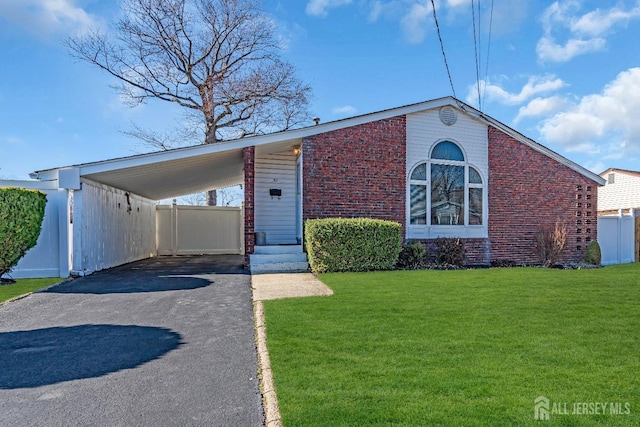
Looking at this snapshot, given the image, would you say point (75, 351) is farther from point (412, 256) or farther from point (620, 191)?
point (620, 191)

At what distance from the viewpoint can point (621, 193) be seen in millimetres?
23141

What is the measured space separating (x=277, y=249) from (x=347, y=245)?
6.61 ft

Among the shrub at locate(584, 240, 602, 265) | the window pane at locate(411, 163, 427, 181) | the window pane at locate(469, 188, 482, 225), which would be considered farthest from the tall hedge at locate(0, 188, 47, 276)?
the shrub at locate(584, 240, 602, 265)

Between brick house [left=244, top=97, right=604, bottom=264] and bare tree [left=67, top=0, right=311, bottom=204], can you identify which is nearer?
brick house [left=244, top=97, right=604, bottom=264]

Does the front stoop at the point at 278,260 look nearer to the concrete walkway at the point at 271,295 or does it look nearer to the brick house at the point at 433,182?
the brick house at the point at 433,182

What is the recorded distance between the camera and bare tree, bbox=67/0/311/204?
716 inches

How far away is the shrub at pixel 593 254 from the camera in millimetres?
12305

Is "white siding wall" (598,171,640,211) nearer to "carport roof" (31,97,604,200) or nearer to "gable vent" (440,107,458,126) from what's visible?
"carport roof" (31,97,604,200)

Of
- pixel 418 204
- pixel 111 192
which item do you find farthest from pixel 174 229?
pixel 418 204

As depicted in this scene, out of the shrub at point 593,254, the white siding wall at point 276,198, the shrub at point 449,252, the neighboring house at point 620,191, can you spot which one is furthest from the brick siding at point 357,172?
the neighboring house at point 620,191

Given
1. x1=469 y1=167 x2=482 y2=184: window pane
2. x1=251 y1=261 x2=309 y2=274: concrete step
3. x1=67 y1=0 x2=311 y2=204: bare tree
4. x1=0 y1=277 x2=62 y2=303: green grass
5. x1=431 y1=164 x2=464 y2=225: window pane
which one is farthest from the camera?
x1=67 y1=0 x2=311 y2=204: bare tree

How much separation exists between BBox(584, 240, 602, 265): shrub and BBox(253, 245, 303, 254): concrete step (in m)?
9.45

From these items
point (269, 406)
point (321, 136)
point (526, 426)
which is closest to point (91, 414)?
point (269, 406)

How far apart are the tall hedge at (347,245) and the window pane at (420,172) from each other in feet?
8.04
